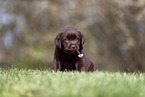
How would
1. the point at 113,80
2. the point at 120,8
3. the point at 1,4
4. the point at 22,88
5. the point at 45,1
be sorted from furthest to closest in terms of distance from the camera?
the point at 45,1, the point at 1,4, the point at 120,8, the point at 113,80, the point at 22,88

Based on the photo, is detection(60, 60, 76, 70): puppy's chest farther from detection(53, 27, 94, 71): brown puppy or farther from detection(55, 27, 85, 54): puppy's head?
detection(55, 27, 85, 54): puppy's head

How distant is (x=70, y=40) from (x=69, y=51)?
0.29 metres

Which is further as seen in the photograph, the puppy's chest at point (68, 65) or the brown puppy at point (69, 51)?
the puppy's chest at point (68, 65)

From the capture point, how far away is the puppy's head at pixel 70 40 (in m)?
6.65

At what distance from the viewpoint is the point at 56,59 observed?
276 inches

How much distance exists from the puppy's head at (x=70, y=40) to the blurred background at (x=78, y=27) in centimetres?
894

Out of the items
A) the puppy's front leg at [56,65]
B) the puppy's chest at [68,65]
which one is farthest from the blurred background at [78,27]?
the puppy's front leg at [56,65]

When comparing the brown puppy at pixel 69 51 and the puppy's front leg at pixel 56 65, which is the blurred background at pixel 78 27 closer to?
the brown puppy at pixel 69 51

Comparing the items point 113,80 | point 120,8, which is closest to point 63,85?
point 113,80

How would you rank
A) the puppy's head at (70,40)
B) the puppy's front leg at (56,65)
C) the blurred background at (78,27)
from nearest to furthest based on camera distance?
the puppy's head at (70,40) → the puppy's front leg at (56,65) → the blurred background at (78,27)

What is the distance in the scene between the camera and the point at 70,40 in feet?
22.3

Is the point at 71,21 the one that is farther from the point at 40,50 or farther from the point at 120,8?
the point at 120,8

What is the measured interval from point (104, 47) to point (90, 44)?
4.10 feet

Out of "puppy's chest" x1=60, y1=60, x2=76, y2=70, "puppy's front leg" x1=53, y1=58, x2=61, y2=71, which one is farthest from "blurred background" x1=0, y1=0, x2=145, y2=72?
"puppy's front leg" x1=53, y1=58, x2=61, y2=71
